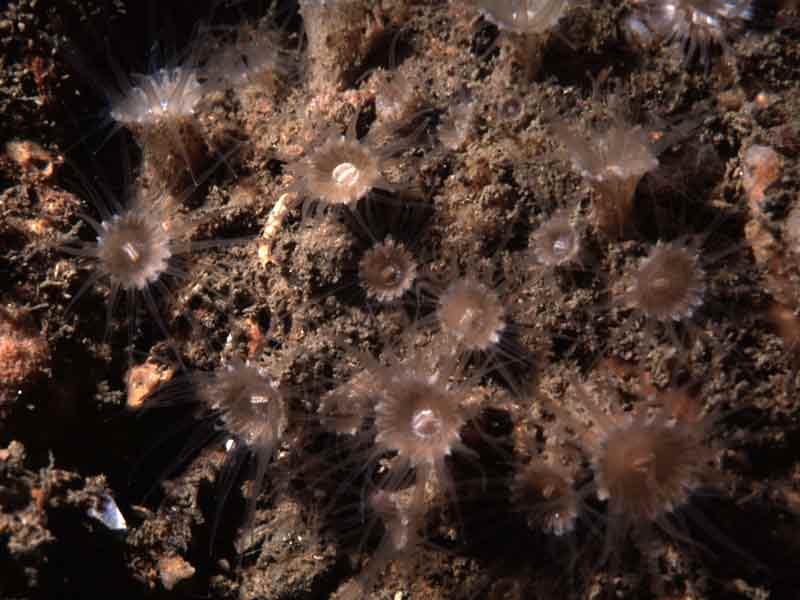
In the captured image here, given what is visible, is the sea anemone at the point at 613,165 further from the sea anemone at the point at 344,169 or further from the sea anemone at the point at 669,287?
the sea anemone at the point at 344,169

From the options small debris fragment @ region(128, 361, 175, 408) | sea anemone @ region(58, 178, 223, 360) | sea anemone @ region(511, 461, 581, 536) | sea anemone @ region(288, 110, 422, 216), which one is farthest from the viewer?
small debris fragment @ region(128, 361, 175, 408)

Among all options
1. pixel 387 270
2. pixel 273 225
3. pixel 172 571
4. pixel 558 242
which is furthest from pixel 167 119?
pixel 172 571

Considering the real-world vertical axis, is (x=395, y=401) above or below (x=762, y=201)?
below

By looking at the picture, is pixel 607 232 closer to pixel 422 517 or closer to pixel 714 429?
pixel 714 429

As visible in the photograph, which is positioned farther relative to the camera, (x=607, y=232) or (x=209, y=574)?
(x=209, y=574)

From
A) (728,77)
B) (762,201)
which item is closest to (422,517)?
(762,201)

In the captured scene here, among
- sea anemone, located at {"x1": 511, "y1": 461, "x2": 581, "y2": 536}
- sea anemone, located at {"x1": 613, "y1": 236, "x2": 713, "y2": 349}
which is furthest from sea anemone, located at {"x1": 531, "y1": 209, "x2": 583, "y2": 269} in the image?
sea anemone, located at {"x1": 511, "y1": 461, "x2": 581, "y2": 536}

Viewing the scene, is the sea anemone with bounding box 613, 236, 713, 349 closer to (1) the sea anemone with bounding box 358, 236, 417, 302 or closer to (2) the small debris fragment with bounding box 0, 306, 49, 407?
(1) the sea anemone with bounding box 358, 236, 417, 302
